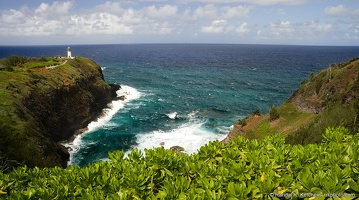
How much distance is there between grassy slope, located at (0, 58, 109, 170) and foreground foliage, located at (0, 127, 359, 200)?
14.3 meters

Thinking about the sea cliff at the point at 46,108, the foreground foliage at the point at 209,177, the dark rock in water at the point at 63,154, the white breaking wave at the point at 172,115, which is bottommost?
the dark rock in water at the point at 63,154

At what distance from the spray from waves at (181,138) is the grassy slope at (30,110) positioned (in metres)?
13.8

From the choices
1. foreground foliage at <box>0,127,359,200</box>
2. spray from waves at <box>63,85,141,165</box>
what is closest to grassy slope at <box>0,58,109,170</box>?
spray from waves at <box>63,85,141,165</box>

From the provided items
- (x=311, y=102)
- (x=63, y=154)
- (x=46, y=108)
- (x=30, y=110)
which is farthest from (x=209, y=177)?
(x=46, y=108)

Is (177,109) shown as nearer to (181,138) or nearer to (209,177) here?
(181,138)

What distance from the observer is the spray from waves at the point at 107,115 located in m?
41.8

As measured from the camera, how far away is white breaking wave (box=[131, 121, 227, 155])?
42.1m

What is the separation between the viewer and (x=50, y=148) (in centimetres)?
3438

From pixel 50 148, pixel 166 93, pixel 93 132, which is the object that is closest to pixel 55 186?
pixel 50 148

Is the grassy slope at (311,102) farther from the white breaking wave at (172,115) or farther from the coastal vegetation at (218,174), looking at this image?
the coastal vegetation at (218,174)

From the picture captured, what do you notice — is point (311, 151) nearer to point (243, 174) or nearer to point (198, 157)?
point (243, 174)

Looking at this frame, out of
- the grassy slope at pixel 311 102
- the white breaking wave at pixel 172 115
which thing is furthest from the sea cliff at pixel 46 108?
the grassy slope at pixel 311 102

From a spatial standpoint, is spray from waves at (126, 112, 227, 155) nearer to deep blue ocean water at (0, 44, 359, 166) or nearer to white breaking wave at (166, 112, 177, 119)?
deep blue ocean water at (0, 44, 359, 166)

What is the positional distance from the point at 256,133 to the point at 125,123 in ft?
80.3
